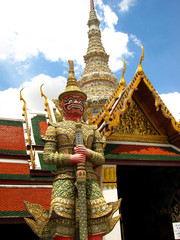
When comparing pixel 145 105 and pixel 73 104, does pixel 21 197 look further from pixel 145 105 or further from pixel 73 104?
pixel 145 105

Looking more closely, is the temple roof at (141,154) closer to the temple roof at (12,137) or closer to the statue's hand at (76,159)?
the statue's hand at (76,159)

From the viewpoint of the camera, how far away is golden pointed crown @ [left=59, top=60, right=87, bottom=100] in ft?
14.2

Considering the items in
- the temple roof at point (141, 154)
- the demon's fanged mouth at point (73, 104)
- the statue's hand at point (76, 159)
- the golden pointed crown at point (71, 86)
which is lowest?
the statue's hand at point (76, 159)

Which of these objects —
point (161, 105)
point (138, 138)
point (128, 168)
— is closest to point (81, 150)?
point (138, 138)

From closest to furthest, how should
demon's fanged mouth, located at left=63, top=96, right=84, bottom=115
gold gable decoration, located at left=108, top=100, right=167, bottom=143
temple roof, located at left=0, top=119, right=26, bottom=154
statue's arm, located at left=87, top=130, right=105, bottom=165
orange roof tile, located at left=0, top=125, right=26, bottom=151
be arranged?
statue's arm, located at left=87, top=130, right=105, bottom=165 < demon's fanged mouth, located at left=63, top=96, right=84, bottom=115 < gold gable decoration, located at left=108, top=100, right=167, bottom=143 < temple roof, located at left=0, top=119, right=26, bottom=154 < orange roof tile, located at left=0, top=125, right=26, bottom=151

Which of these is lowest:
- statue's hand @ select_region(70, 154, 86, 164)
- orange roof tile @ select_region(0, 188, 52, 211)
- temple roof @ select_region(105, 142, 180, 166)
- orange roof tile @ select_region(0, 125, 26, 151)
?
orange roof tile @ select_region(0, 188, 52, 211)

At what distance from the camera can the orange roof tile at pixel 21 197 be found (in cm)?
535

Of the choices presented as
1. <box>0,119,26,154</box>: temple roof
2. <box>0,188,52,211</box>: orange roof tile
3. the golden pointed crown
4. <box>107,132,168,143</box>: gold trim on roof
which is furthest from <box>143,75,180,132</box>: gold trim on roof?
<box>0,119,26,154</box>: temple roof

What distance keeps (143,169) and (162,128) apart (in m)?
1.56

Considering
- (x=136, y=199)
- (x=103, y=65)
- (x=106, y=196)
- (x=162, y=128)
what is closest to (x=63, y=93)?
(x=106, y=196)

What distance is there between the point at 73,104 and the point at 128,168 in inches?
144

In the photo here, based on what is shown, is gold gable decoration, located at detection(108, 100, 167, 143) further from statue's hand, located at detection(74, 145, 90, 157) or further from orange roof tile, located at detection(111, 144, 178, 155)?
statue's hand, located at detection(74, 145, 90, 157)

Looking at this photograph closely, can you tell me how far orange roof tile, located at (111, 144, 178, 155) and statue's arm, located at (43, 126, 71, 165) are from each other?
171 cm

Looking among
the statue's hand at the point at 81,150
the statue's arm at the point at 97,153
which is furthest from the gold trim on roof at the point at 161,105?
the statue's hand at the point at 81,150
